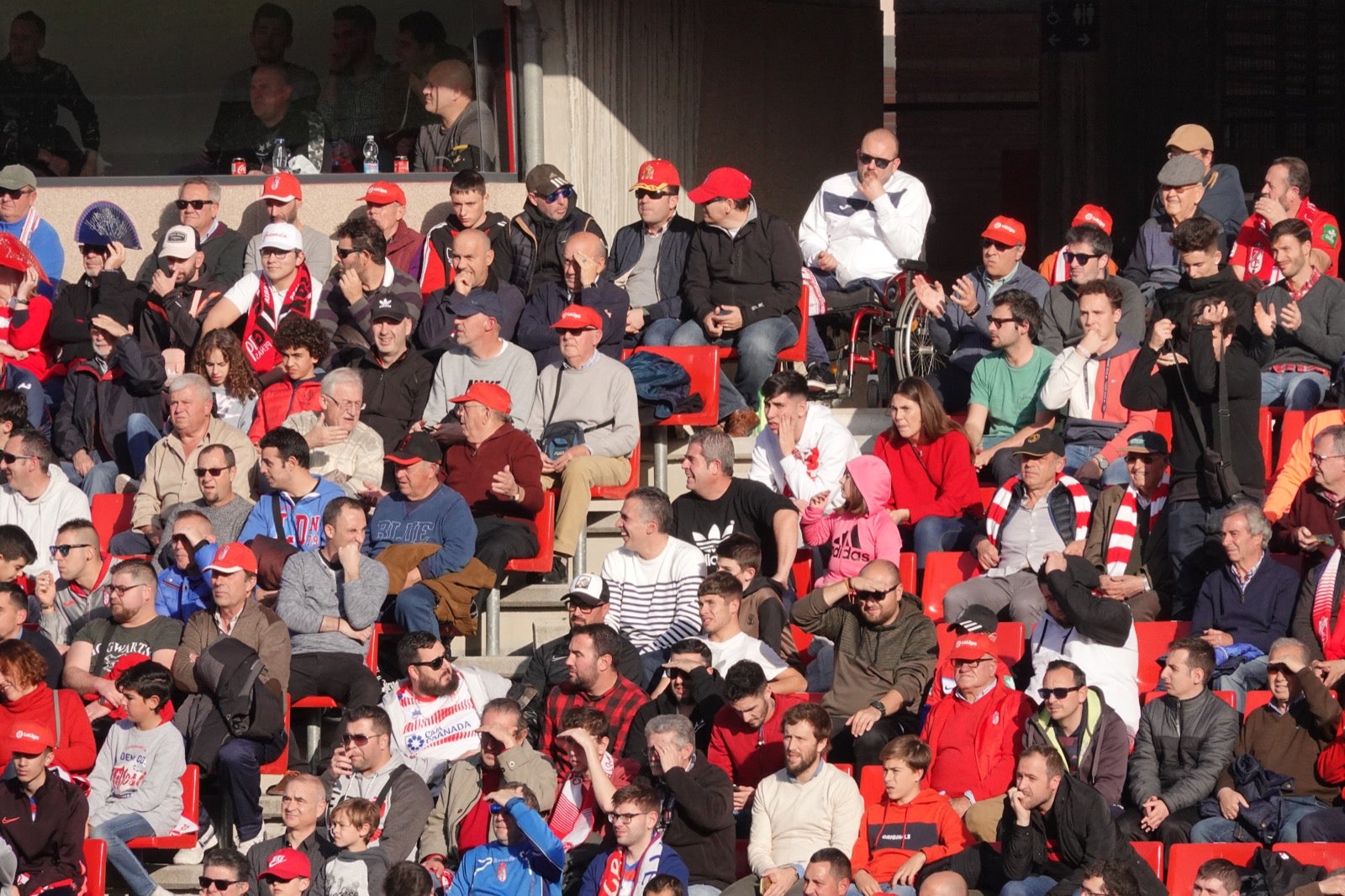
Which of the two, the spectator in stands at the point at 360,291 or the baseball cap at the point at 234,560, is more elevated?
the spectator in stands at the point at 360,291

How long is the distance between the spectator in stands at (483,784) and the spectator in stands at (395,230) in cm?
352

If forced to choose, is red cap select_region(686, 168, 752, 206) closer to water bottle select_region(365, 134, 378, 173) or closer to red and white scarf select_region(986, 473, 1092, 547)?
water bottle select_region(365, 134, 378, 173)

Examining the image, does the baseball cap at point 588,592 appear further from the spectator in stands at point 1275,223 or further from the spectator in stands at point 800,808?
the spectator in stands at point 1275,223

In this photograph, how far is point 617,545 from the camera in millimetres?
10000

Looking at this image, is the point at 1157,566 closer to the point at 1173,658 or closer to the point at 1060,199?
the point at 1173,658

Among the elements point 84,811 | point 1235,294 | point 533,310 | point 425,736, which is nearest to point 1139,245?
point 1235,294

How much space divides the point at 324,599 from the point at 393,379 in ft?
5.28

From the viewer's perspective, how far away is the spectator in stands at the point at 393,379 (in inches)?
391

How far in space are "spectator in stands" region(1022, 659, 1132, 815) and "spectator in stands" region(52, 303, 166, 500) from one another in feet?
14.9

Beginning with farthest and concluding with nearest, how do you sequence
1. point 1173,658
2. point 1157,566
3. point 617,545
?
point 617,545 < point 1157,566 < point 1173,658

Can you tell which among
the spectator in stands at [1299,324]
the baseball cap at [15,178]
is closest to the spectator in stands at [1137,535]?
the spectator in stands at [1299,324]

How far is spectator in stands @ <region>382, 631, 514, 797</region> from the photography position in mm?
8266

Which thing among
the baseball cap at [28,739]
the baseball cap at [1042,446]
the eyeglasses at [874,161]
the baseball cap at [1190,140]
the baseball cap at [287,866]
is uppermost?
the baseball cap at [1190,140]

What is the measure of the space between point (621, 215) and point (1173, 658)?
5.22 metres
